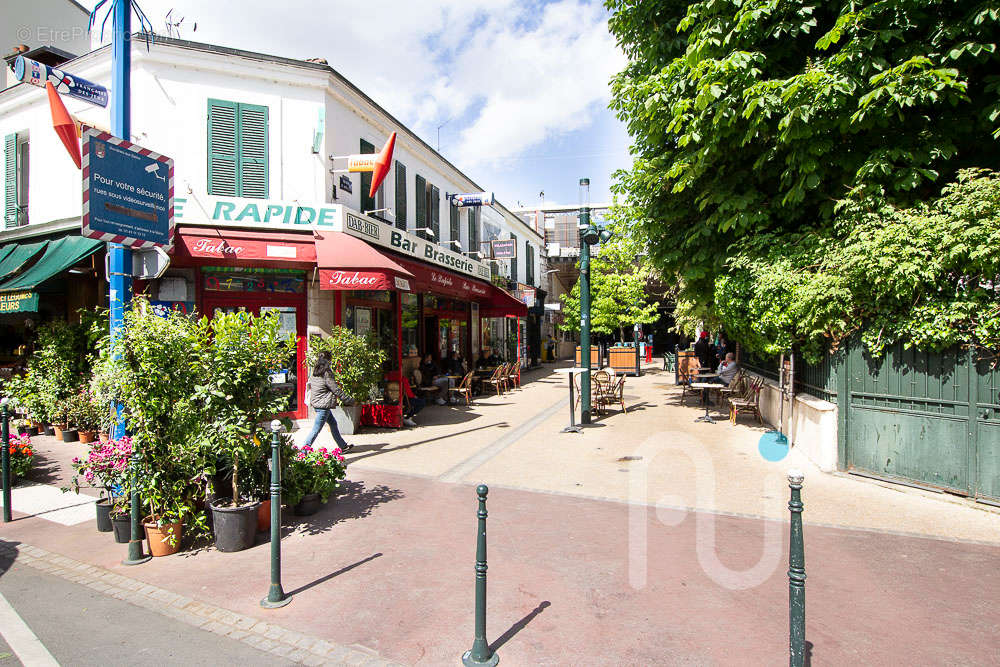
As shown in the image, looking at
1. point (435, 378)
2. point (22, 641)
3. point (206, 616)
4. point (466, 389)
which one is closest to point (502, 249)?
point (435, 378)

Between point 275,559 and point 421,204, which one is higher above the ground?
point 421,204

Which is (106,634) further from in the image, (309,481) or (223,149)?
(223,149)

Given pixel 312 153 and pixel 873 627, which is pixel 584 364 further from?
pixel 873 627

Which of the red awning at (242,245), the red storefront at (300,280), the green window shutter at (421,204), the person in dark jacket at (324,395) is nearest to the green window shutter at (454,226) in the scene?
the green window shutter at (421,204)

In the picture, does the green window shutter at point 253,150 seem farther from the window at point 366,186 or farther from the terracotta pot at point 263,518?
the terracotta pot at point 263,518

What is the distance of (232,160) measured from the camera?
10.2m

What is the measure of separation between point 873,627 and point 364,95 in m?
12.3

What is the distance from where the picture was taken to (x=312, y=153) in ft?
34.7

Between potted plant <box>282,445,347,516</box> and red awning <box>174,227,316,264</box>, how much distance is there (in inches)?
197

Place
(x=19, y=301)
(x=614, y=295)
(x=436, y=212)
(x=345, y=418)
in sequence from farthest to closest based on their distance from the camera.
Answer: (x=614, y=295) < (x=436, y=212) < (x=345, y=418) < (x=19, y=301)

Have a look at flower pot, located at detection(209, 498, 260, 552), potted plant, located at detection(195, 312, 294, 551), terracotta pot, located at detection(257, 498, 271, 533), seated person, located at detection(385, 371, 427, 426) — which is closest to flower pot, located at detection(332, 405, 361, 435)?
seated person, located at detection(385, 371, 427, 426)

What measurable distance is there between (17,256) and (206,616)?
35.0 feet

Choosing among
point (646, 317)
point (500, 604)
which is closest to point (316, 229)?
point (500, 604)

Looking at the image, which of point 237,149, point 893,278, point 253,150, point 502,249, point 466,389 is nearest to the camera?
point 893,278
